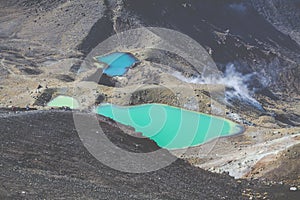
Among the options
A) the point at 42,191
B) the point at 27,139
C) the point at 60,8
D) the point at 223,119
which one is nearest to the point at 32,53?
the point at 60,8

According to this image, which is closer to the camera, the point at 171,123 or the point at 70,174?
the point at 70,174

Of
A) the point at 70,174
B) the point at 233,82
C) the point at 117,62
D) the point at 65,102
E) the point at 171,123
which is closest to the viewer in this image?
the point at 70,174

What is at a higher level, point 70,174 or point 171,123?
point 70,174

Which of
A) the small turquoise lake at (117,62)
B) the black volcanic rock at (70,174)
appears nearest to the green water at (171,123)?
the black volcanic rock at (70,174)

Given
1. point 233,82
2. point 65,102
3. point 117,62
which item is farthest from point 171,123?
point 233,82

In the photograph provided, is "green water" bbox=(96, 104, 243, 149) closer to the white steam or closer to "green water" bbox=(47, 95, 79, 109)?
"green water" bbox=(47, 95, 79, 109)

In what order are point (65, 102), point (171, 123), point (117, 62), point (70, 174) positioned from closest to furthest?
point (70, 174) → point (171, 123) → point (65, 102) → point (117, 62)

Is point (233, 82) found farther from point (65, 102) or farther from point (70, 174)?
point (70, 174)

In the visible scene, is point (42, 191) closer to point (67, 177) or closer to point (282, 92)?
point (67, 177)
